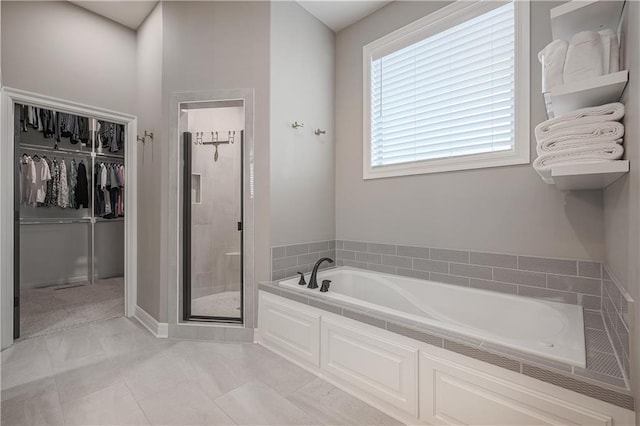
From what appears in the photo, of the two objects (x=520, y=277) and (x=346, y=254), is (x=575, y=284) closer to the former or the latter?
(x=520, y=277)

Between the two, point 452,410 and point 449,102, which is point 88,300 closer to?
point 452,410

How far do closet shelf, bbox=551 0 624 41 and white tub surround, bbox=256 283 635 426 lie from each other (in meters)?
1.50

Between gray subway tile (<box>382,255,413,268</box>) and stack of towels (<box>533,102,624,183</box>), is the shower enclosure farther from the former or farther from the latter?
stack of towels (<box>533,102,624,183</box>)

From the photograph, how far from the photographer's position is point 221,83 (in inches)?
100

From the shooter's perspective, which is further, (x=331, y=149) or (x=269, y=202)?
(x=331, y=149)

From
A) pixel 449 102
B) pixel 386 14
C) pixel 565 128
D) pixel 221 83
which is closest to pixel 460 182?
pixel 449 102

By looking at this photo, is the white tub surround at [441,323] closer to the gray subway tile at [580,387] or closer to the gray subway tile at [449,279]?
the gray subway tile at [580,387]

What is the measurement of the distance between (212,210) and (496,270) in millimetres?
2369

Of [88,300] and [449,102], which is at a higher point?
[449,102]

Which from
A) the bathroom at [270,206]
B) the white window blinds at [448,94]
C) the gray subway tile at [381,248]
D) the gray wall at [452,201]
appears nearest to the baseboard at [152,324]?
the bathroom at [270,206]

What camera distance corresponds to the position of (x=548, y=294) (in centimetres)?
191

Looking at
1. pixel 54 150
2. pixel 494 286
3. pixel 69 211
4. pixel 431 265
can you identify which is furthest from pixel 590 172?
pixel 69 211

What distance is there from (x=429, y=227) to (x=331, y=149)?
A: 1.27 m

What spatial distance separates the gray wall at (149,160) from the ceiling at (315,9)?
95mm
